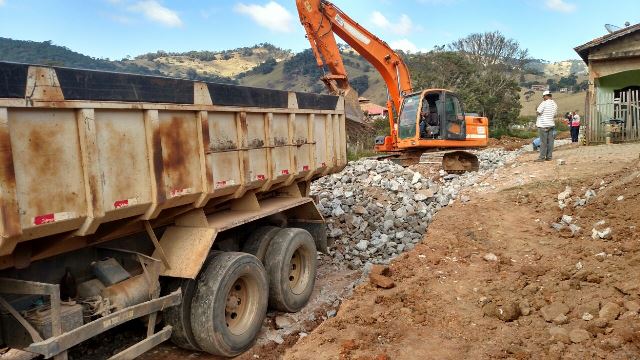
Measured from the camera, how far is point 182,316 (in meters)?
3.92

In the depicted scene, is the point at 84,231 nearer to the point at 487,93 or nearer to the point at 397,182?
the point at 397,182

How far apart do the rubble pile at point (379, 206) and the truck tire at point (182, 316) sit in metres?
3.12

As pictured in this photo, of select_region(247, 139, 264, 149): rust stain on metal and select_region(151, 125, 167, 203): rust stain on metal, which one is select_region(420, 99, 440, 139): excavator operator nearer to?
select_region(247, 139, 264, 149): rust stain on metal

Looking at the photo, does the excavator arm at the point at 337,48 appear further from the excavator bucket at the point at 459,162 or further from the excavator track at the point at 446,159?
the excavator bucket at the point at 459,162

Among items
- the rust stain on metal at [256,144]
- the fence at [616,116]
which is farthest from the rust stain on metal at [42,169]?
the fence at [616,116]

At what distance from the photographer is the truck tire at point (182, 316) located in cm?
393

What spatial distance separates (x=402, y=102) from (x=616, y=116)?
7.22 metres

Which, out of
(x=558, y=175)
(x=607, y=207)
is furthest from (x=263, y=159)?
(x=558, y=175)

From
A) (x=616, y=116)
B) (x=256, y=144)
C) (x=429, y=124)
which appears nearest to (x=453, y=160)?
(x=429, y=124)

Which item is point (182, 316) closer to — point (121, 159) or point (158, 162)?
point (158, 162)

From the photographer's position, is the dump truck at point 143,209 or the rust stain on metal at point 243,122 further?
the rust stain on metal at point 243,122

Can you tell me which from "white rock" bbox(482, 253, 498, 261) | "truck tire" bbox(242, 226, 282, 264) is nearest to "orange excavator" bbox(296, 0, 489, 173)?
"white rock" bbox(482, 253, 498, 261)

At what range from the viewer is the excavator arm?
1270 cm

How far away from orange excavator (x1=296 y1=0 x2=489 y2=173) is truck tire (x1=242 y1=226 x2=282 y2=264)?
8266mm
